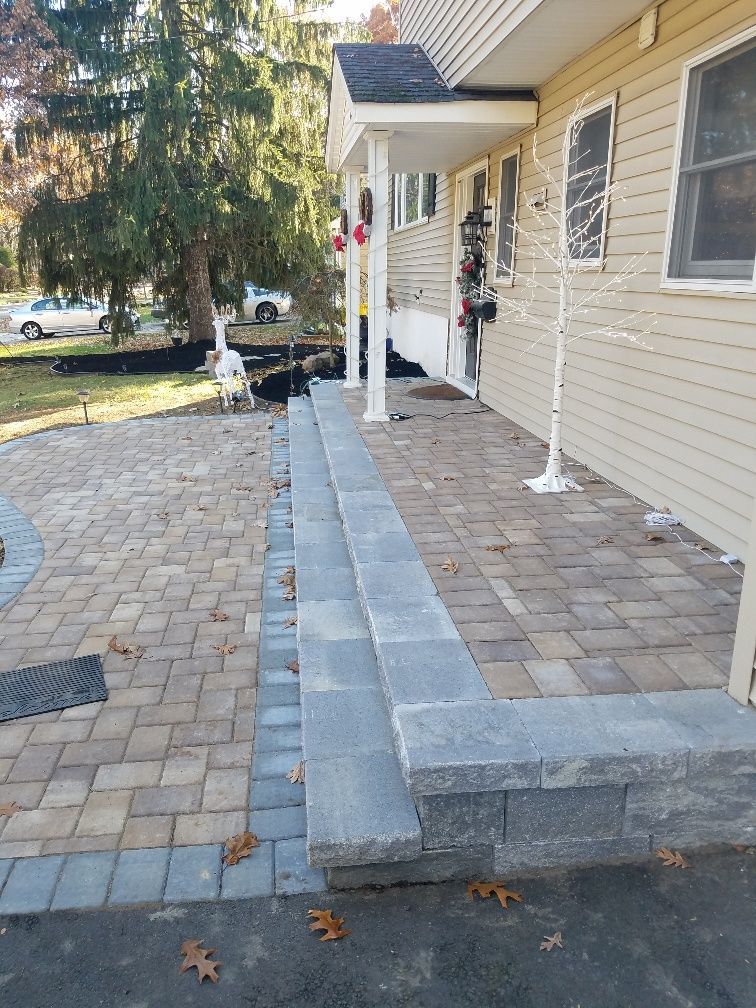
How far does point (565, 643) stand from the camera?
310 centimetres

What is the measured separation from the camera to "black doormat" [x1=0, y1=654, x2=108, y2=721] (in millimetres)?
3289

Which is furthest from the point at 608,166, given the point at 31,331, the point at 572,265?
the point at 31,331

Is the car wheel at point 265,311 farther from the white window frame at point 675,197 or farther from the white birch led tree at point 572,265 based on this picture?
the white window frame at point 675,197

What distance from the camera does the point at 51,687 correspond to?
11.3ft

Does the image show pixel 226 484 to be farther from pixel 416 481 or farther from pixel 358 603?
pixel 358 603

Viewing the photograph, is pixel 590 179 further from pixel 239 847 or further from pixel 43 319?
pixel 43 319

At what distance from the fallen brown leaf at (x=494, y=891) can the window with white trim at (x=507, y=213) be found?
632 centimetres

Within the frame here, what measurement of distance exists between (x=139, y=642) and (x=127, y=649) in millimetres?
112

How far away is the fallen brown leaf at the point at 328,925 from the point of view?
218 centimetres

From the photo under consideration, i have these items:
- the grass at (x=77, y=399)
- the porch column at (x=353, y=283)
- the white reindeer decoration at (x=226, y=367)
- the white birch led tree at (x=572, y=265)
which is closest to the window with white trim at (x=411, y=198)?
the porch column at (x=353, y=283)

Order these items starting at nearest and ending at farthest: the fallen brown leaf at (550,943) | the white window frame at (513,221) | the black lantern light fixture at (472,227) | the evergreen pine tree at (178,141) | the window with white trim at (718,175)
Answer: the fallen brown leaf at (550,943)
the window with white trim at (718,175)
the white window frame at (513,221)
the black lantern light fixture at (472,227)
the evergreen pine tree at (178,141)

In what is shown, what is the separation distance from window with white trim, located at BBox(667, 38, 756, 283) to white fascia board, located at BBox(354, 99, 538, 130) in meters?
2.79

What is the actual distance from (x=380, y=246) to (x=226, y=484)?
113 inches

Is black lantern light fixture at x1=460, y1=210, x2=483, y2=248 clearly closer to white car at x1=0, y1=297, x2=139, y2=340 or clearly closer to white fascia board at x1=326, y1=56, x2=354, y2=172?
white fascia board at x1=326, y1=56, x2=354, y2=172
